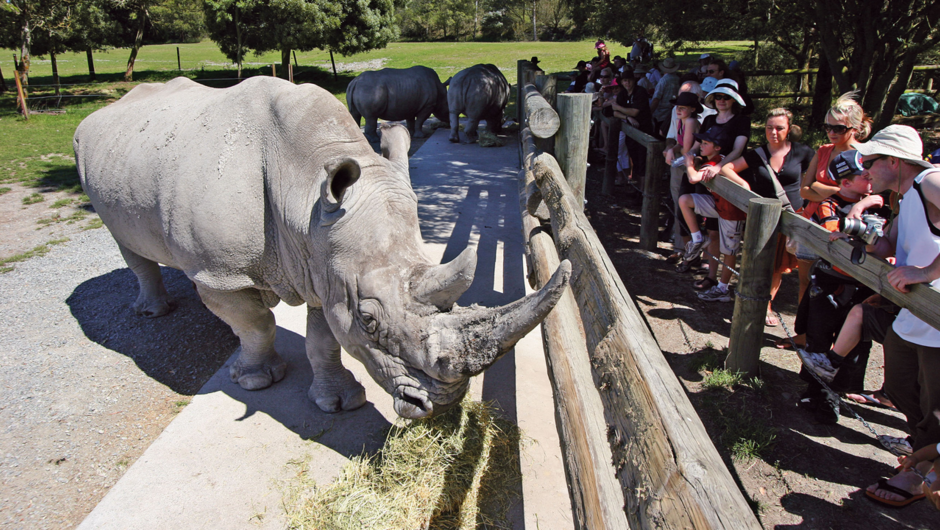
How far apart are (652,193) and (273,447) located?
4.82m

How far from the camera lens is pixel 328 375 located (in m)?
3.92

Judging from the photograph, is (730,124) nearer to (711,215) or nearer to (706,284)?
(711,215)

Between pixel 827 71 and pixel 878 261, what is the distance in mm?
11344

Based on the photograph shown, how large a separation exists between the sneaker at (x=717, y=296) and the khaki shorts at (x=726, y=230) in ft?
1.52

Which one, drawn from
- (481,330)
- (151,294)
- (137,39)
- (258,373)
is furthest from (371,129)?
(137,39)

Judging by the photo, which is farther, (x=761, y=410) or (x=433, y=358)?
(x=761, y=410)

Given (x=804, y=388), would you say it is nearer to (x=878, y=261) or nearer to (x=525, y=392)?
(x=878, y=261)

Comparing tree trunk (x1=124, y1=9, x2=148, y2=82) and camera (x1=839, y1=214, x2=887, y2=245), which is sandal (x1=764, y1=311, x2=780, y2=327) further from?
tree trunk (x1=124, y1=9, x2=148, y2=82)

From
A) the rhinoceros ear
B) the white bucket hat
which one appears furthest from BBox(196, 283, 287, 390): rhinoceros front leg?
the white bucket hat

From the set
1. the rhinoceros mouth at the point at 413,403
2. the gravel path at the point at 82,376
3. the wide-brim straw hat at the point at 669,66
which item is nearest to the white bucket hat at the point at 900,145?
the rhinoceros mouth at the point at 413,403

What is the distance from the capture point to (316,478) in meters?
3.35

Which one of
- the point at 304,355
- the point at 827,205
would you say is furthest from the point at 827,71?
the point at 304,355

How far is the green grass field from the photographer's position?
11359mm

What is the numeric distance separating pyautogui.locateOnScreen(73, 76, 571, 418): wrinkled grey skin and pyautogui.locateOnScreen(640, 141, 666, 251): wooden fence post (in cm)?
364
